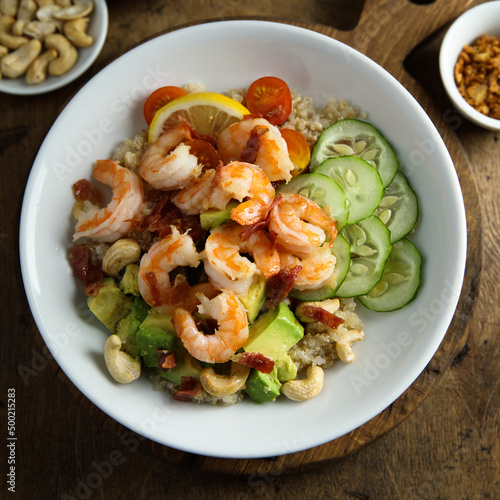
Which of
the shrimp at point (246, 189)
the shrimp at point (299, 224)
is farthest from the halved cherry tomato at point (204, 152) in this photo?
the shrimp at point (299, 224)

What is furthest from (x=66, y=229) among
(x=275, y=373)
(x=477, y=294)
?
(x=477, y=294)

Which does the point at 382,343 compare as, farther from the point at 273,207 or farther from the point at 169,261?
the point at 169,261

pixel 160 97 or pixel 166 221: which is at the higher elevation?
pixel 160 97

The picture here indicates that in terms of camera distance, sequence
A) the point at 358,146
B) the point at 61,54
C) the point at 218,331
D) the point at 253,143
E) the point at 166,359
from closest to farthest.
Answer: the point at 218,331
the point at 166,359
the point at 253,143
the point at 358,146
the point at 61,54

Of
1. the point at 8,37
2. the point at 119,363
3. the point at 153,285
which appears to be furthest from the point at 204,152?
the point at 8,37

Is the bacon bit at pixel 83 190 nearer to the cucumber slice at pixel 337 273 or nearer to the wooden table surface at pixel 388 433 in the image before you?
the wooden table surface at pixel 388 433

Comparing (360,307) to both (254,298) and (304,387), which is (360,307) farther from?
(254,298)
